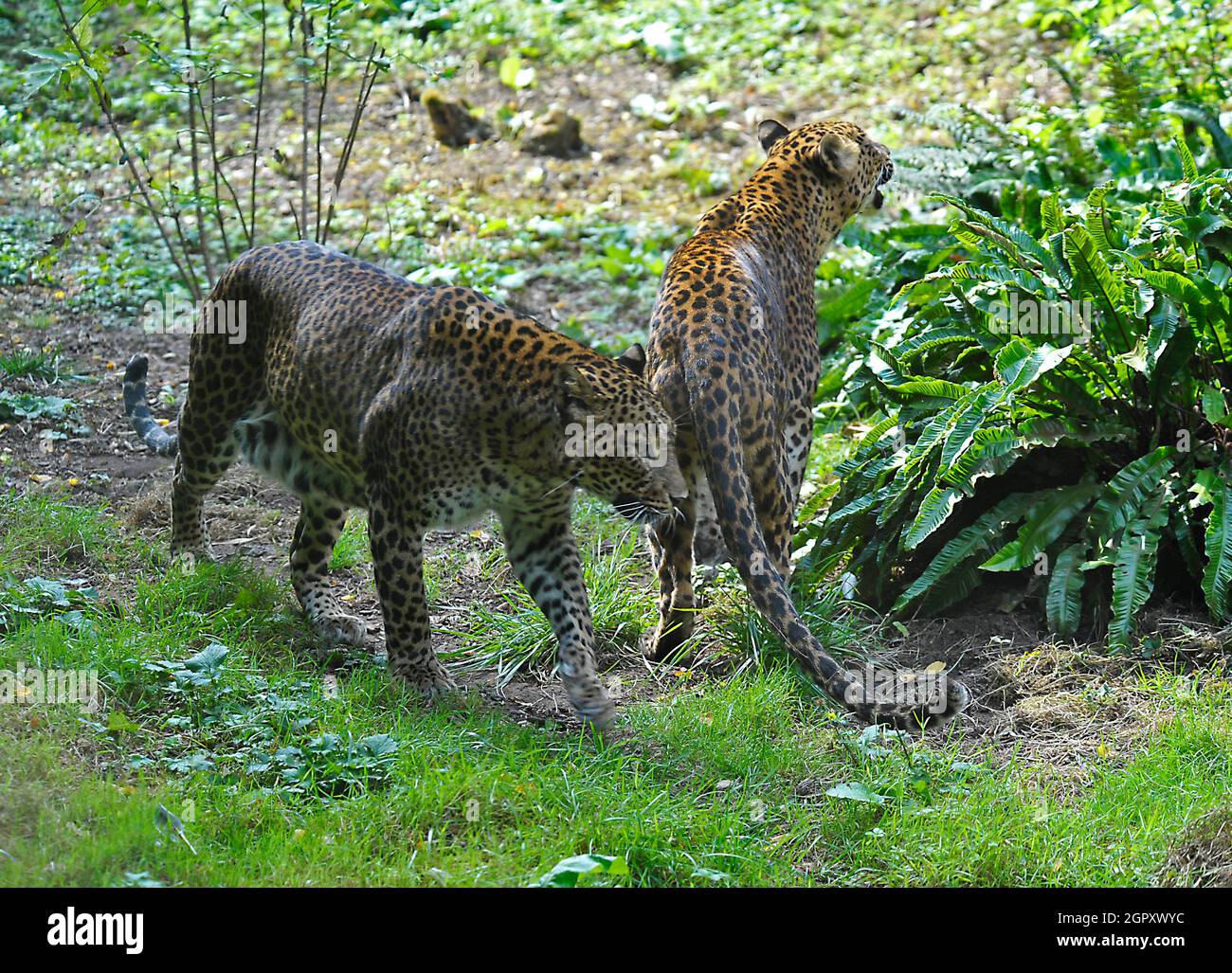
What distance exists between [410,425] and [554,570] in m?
0.94

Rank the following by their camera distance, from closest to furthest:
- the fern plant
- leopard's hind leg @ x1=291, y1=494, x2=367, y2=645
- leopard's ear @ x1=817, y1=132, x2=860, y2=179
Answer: the fern plant, leopard's hind leg @ x1=291, y1=494, x2=367, y2=645, leopard's ear @ x1=817, y1=132, x2=860, y2=179

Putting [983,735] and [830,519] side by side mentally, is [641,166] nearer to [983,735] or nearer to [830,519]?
[830,519]

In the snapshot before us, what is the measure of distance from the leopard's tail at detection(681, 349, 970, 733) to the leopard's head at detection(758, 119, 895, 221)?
1.99m

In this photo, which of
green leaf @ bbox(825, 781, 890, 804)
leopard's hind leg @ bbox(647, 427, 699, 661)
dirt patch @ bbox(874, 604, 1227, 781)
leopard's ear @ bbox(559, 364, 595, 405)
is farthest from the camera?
leopard's hind leg @ bbox(647, 427, 699, 661)

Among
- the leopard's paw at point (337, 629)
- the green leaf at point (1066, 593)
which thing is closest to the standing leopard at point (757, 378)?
the green leaf at point (1066, 593)

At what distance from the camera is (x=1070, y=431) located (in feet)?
22.6

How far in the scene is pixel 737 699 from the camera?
20.7 feet

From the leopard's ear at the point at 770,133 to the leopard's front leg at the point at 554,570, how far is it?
3383 millimetres

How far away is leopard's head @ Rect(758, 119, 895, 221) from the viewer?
26.2 ft

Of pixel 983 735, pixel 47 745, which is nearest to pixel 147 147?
pixel 47 745

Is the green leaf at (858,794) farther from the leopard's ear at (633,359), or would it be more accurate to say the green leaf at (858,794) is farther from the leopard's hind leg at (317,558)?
the leopard's hind leg at (317,558)

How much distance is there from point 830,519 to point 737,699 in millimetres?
1553

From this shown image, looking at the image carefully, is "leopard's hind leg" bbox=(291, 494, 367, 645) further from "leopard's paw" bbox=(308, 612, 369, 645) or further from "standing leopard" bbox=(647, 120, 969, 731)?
"standing leopard" bbox=(647, 120, 969, 731)

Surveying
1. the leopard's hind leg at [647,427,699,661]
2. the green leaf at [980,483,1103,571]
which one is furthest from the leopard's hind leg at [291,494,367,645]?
the green leaf at [980,483,1103,571]
